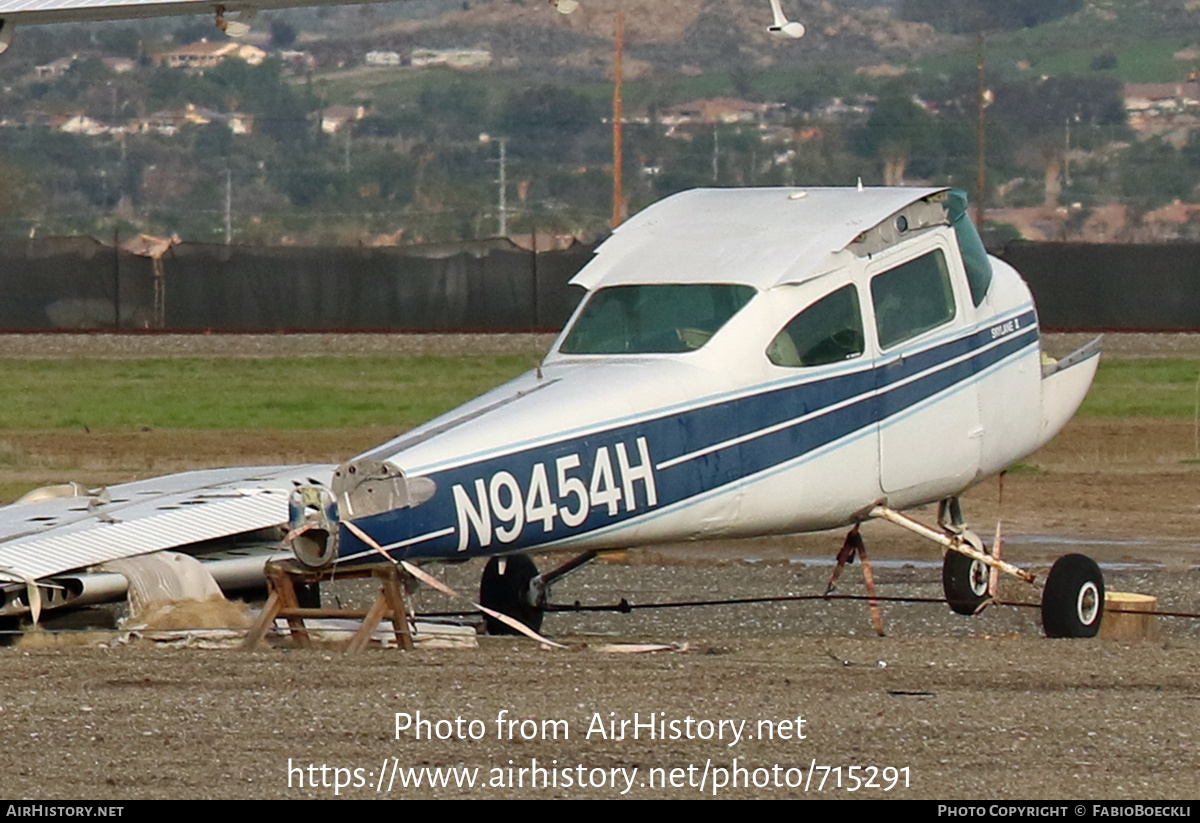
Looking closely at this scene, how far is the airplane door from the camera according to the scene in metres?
12.0

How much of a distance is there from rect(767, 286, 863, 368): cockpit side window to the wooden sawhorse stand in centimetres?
248

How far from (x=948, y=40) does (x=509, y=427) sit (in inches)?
5299

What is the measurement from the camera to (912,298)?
12.2 m

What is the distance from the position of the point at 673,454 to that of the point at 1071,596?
2.83 metres

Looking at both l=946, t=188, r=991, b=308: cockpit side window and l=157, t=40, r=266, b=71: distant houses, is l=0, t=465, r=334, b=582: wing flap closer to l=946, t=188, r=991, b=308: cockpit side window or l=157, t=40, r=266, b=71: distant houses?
l=946, t=188, r=991, b=308: cockpit side window

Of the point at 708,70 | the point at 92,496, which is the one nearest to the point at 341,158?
the point at 708,70

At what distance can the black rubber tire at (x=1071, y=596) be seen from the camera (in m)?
12.2

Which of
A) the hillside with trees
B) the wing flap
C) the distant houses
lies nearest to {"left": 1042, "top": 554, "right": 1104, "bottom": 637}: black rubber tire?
the wing flap

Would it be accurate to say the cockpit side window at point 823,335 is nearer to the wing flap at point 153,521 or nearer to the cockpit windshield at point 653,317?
the cockpit windshield at point 653,317

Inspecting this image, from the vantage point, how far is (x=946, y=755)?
782cm

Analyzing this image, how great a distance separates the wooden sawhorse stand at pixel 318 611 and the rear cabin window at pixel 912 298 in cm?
Answer: 334

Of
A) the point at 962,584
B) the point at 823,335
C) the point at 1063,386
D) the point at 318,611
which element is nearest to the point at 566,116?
the point at 1063,386

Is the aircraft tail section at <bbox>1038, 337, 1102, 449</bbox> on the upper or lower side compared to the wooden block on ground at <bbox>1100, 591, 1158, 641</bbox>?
upper
